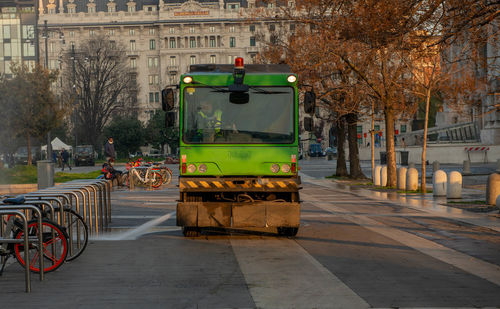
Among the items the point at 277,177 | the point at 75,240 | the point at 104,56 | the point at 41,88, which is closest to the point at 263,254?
the point at 277,177

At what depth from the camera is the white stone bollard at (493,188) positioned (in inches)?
750

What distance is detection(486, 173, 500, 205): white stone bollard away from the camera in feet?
62.5

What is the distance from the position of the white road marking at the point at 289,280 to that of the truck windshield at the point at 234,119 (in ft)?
6.33

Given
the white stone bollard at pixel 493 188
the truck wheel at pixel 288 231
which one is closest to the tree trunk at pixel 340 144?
the white stone bollard at pixel 493 188

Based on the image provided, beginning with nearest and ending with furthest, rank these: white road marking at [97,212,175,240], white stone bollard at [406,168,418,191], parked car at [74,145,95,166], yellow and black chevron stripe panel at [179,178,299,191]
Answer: yellow and black chevron stripe panel at [179,178,299,191] < white road marking at [97,212,175,240] < white stone bollard at [406,168,418,191] < parked car at [74,145,95,166]

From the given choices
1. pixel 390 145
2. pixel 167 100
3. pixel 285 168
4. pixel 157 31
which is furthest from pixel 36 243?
pixel 157 31

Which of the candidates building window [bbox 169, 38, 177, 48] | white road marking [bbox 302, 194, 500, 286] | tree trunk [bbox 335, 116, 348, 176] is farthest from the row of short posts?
building window [bbox 169, 38, 177, 48]

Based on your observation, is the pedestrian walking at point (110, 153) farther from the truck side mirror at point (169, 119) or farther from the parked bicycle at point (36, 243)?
the parked bicycle at point (36, 243)

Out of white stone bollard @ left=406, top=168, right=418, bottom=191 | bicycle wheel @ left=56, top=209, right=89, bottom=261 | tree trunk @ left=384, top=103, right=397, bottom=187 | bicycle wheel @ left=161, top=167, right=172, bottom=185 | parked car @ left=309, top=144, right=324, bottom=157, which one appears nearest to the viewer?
bicycle wheel @ left=56, top=209, right=89, bottom=261

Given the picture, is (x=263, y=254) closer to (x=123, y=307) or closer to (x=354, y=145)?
(x=123, y=307)

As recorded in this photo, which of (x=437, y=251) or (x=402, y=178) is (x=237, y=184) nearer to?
(x=437, y=251)

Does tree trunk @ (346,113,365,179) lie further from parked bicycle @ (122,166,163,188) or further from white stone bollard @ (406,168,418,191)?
parked bicycle @ (122,166,163,188)

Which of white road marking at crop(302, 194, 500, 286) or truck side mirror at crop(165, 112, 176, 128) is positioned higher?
truck side mirror at crop(165, 112, 176, 128)

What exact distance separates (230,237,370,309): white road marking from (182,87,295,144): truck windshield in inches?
76.0
